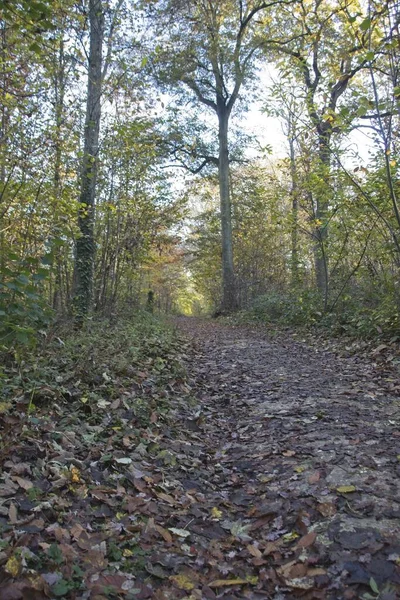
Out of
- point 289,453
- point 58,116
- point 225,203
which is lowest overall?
point 289,453

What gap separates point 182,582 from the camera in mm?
2139

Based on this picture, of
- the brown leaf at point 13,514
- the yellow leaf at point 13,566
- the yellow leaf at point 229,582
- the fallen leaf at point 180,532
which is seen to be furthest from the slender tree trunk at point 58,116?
the yellow leaf at point 229,582

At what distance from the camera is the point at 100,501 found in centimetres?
278

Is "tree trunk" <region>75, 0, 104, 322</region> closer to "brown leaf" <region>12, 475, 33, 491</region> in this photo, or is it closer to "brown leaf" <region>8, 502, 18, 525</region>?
"brown leaf" <region>12, 475, 33, 491</region>

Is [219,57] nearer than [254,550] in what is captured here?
No

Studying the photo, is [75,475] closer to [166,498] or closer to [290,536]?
[166,498]

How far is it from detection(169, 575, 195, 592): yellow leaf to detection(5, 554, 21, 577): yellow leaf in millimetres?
752

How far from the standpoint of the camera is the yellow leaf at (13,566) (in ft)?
6.19

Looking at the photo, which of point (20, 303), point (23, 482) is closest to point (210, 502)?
point (23, 482)

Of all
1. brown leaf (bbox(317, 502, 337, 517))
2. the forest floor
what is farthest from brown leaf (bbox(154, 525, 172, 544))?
brown leaf (bbox(317, 502, 337, 517))

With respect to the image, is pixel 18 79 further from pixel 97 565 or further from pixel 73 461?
pixel 97 565

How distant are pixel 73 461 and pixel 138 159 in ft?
28.2

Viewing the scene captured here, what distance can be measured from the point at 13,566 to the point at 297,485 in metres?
1.93

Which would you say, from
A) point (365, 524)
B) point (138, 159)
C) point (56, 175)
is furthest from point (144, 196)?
point (365, 524)
